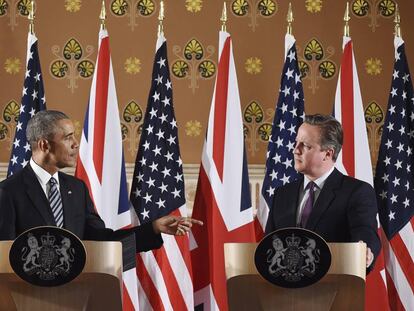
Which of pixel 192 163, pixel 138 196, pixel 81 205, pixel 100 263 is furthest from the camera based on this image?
pixel 192 163

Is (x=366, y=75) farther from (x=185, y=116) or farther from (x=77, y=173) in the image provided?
(x=77, y=173)

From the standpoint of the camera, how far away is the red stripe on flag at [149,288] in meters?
5.31

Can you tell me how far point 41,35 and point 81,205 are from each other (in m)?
2.23

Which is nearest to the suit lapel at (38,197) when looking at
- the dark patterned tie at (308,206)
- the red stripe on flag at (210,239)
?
the dark patterned tie at (308,206)

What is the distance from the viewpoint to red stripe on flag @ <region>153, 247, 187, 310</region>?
17.4 feet

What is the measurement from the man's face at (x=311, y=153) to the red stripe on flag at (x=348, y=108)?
1.71 metres

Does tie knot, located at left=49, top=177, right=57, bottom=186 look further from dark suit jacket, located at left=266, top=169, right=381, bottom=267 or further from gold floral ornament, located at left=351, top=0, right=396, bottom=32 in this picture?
gold floral ornament, located at left=351, top=0, right=396, bottom=32

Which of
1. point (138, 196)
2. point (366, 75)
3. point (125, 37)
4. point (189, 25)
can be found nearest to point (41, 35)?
point (125, 37)

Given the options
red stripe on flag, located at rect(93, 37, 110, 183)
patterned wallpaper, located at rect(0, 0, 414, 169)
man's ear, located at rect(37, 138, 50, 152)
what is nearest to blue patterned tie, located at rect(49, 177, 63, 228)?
man's ear, located at rect(37, 138, 50, 152)

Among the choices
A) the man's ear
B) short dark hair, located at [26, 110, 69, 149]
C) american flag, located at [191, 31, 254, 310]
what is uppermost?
short dark hair, located at [26, 110, 69, 149]

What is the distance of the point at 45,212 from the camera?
3807mm

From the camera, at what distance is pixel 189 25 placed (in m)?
5.95

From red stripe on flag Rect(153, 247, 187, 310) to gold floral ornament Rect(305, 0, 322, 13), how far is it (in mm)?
1864

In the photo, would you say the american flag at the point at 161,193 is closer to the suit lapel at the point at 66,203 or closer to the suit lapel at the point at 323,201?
the suit lapel at the point at 66,203
